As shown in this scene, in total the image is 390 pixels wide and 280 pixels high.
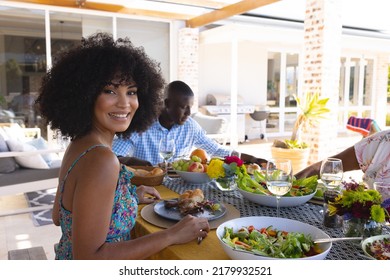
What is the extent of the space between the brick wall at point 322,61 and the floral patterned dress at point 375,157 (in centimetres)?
327

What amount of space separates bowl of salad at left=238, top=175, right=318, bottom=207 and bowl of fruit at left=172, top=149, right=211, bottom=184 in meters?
0.35

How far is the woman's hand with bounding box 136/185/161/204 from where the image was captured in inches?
71.6

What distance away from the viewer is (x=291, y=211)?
169 centimetres

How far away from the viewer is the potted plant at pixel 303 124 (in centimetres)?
543

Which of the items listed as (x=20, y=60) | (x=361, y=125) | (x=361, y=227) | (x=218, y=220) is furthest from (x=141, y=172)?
(x=20, y=60)

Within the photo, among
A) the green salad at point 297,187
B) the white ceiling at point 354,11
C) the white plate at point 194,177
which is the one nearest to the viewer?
the green salad at point 297,187

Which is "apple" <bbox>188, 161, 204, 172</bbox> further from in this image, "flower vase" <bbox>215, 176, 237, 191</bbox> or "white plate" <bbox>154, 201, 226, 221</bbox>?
"white plate" <bbox>154, 201, 226, 221</bbox>

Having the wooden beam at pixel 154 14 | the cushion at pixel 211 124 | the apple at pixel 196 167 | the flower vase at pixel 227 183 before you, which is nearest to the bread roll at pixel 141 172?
the apple at pixel 196 167

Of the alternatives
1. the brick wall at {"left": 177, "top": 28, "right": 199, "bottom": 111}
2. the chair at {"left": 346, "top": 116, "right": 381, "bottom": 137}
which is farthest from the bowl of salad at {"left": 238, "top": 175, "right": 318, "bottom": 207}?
the brick wall at {"left": 177, "top": 28, "right": 199, "bottom": 111}

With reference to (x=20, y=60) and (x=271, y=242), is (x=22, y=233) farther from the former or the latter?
(x=20, y=60)

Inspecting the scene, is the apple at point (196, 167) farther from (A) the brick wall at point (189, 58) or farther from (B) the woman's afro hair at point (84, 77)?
(A) the brick wall at point (189, 58)

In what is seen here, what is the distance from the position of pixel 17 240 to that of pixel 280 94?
28.3 ft

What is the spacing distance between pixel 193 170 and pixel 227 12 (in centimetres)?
515

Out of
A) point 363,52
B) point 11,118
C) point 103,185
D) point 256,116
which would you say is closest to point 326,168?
point 103,185
